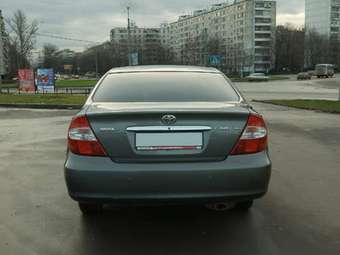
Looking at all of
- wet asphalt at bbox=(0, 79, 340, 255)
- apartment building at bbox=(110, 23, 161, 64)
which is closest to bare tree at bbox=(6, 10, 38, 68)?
apartment building at bbox=(110, 23, 161, 64)

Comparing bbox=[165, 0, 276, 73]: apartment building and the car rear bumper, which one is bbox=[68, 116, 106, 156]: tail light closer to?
the car rear bumper

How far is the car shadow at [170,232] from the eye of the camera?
387 cm

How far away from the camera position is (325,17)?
144500 millimetres

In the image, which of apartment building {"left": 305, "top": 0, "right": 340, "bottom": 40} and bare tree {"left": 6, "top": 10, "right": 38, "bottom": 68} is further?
apartment building {"left": 305, "top": 0, "right": 340, "bottom": 40}

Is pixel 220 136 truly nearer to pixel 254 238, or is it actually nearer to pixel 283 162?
pixel 254 238

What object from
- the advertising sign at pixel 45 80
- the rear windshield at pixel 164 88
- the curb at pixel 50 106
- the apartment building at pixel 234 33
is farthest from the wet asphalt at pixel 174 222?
the apartment building at pixel 234 33

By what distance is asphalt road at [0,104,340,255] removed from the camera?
3902 mm

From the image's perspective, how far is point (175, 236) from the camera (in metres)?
4.15

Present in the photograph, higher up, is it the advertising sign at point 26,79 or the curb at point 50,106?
the advertising sign at point 26,79

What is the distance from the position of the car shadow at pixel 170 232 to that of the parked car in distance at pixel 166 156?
41 cm

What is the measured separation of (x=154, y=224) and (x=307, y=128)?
309 inches

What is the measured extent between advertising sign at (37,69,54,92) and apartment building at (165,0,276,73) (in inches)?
3405

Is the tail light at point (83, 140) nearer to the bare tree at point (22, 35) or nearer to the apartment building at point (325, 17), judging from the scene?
the bare tree at point (22, 35)

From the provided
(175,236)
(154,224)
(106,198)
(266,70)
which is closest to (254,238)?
(175,236)
